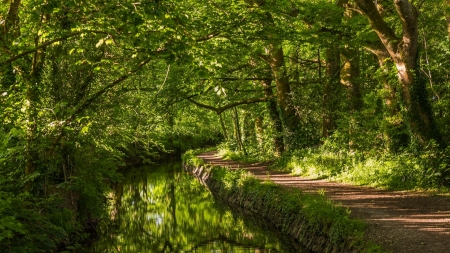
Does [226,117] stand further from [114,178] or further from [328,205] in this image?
[328,205]

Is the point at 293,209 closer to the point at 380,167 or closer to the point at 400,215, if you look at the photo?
the point at 400,215

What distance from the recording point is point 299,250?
10109 mm

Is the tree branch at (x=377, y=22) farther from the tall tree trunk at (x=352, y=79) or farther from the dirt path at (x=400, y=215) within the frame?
the tall tree trunk at (x=352, y=79)

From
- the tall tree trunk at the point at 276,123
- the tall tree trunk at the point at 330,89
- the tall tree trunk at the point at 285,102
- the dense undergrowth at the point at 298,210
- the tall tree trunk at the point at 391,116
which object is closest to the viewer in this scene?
the dense undergrowth at the point at 298,210

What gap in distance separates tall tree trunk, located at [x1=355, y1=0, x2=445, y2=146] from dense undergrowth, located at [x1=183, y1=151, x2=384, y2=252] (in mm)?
3829

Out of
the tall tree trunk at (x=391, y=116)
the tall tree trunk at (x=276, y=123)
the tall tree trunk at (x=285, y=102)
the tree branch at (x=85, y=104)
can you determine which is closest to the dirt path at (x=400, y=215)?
the tall tree trunk at (x=391, y=116)

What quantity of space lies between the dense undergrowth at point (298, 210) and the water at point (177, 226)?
0.53 meters

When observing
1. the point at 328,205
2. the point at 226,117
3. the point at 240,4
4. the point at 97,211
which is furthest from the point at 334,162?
the point at 226,117

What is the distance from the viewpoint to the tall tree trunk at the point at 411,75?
488 inches

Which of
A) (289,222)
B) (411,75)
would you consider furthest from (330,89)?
(289,222)

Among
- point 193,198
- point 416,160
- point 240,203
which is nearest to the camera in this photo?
point 416,160

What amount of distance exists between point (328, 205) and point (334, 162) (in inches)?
260

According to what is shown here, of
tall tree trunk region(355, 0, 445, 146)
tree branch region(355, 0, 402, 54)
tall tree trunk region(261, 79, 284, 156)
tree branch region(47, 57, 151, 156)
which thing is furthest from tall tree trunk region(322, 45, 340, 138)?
tree branch region(47, 57, 151, 156)

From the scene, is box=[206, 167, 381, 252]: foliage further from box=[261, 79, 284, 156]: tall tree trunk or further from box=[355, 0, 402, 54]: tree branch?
box=[261, 79, 284, 156]: tall tree trunk
